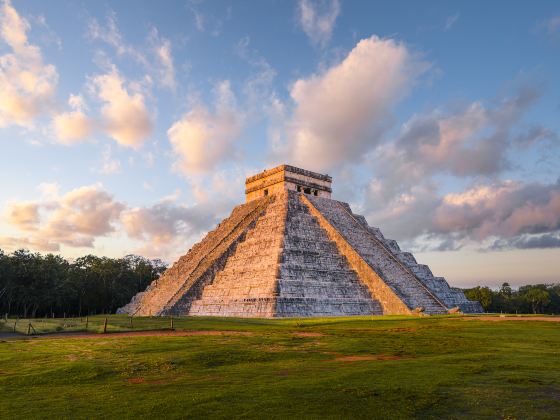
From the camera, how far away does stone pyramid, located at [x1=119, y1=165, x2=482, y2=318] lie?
109 feet

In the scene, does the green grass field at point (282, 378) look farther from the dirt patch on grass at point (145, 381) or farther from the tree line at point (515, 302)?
the tree line at point (515, 302)

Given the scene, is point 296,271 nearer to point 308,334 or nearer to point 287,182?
point 308,334

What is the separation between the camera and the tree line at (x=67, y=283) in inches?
2008

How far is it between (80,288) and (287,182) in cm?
3134

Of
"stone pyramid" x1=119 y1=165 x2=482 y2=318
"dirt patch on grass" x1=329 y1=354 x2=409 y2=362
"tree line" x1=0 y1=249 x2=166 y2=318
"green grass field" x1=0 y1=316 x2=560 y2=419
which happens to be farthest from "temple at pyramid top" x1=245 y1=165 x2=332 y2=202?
"dirt patch on grass" x1=329 y1=354 x2=409 y2=362

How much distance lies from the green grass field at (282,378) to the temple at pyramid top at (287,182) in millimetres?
33138

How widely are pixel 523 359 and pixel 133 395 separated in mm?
10744

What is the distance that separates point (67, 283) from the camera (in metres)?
55.7

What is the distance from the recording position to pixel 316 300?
107 ft

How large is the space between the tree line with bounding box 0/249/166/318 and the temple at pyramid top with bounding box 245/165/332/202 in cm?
2381

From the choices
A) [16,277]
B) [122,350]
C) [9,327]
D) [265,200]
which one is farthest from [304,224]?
[16,277]

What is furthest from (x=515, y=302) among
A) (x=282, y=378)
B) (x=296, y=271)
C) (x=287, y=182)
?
(x=282, y=378)

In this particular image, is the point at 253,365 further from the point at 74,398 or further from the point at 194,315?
the point at 194,315

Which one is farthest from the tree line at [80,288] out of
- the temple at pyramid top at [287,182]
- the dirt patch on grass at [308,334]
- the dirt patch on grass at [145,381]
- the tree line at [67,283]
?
the dirt patch on grass at [145,381]
